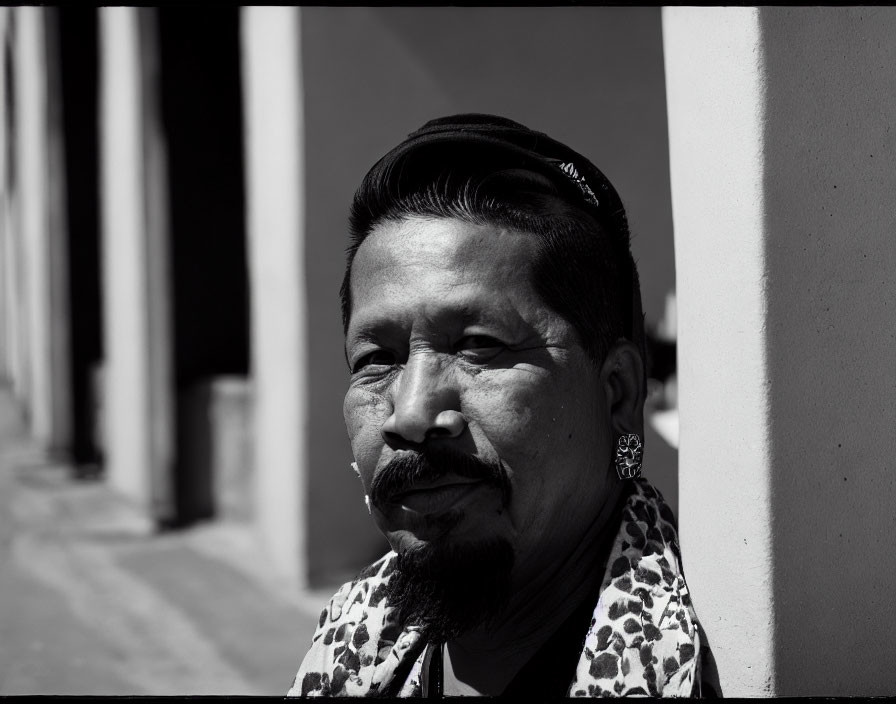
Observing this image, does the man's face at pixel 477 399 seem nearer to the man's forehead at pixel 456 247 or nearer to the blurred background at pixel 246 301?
the man's forehead at pixel 456 247

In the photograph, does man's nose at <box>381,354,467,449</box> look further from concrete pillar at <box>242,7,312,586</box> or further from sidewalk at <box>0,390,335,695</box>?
concrete pillar at <box>242,7,312,586</box>

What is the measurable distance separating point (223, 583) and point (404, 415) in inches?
206

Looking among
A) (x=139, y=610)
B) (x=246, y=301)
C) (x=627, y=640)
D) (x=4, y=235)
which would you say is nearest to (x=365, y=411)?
(x=627, y=640)

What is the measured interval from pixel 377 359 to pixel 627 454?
41 cm

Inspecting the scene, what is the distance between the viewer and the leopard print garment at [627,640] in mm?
1437

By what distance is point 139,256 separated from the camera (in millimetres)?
8258

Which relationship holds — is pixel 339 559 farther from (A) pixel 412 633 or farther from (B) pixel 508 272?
(B) pixel 508 272

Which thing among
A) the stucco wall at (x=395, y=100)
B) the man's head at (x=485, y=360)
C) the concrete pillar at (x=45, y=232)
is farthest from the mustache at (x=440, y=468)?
the concrete pillar at (x=45, y=232)

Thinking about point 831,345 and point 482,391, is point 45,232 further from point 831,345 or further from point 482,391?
point 482,391

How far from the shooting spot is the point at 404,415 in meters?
1.41

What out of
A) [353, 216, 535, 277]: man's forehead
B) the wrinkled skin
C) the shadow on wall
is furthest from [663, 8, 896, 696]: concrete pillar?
[353, 216, 535, 277]: man's forehead

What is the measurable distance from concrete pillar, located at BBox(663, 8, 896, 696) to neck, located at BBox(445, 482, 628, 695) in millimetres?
740

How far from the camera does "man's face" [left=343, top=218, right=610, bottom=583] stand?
1420 millimetres

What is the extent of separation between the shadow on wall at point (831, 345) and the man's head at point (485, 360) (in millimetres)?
757
